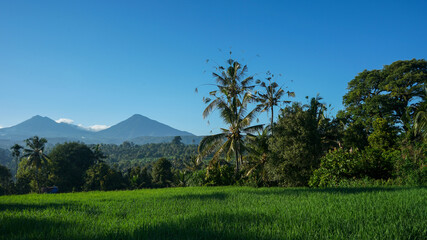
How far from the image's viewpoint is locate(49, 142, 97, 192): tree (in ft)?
164

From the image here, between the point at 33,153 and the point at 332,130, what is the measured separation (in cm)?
4892

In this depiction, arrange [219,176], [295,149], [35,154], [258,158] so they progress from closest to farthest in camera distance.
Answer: [295,149] → [258,158] → [219,176] → [35,154]

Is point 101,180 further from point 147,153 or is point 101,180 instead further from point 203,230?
point 147,153

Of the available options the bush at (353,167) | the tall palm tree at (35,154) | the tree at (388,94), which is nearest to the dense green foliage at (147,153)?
the tall palm tree at (35,154)

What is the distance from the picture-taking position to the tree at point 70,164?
164 ft

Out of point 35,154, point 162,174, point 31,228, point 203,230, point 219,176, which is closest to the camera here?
point 203,230

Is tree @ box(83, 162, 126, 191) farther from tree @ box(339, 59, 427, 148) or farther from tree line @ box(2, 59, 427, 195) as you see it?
tree @ box(339, 59, 427, 148)

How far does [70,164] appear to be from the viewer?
175 ft

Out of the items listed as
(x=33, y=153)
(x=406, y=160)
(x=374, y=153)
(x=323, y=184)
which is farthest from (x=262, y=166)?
(x=33, y=153)

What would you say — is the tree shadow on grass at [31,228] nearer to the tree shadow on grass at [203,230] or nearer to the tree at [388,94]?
the tree shadow on grass at [203,230]

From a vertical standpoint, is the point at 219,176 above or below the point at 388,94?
below

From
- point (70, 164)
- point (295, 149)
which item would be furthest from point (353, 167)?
point (70, 164)

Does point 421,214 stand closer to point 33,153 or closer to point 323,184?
point 323,184

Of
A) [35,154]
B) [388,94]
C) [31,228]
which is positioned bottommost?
[31,228]
